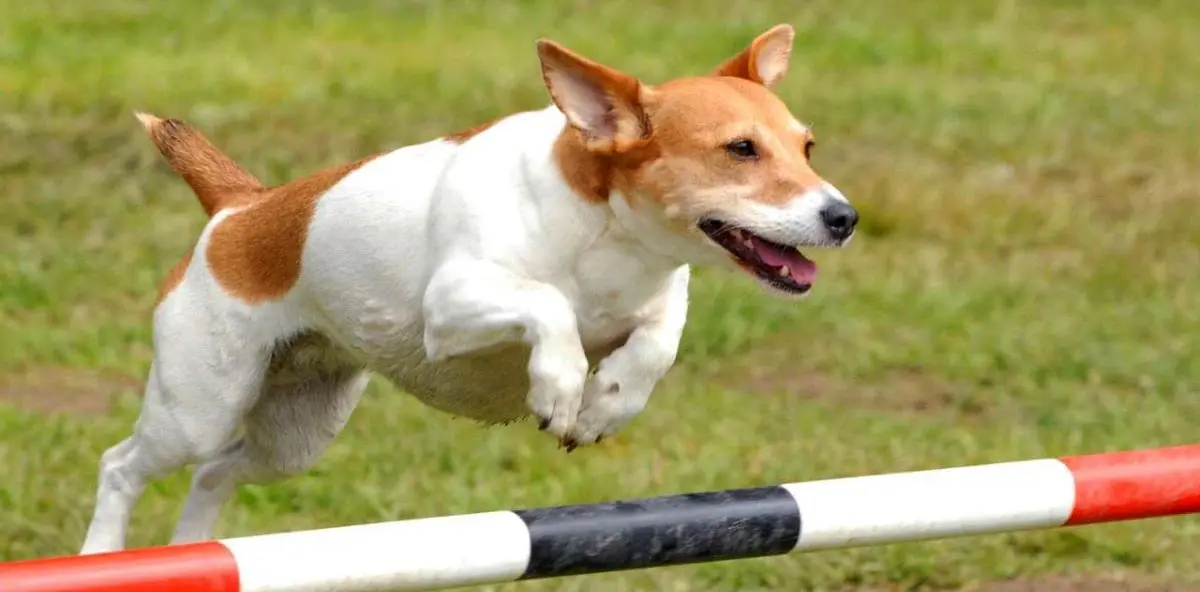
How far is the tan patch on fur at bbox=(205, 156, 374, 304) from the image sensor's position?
514 cm

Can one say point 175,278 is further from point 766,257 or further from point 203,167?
point 766,257

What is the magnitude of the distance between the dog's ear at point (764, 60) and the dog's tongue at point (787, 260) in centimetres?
51

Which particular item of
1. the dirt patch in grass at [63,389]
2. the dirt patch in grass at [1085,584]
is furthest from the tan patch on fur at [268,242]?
the dirt patch in grass at [63,389]

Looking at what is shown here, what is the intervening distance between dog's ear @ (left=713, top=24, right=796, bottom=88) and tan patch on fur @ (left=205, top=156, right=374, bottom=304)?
2.89 ft

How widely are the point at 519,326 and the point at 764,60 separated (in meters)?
0.89

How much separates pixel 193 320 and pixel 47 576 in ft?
5.35

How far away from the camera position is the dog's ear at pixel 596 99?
4.46 meters

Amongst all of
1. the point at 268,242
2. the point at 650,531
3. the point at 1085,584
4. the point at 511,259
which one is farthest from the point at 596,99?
the point at 1085,584

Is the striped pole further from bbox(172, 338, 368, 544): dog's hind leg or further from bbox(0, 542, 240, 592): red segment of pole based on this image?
bbox(172, 338, 368, 544): dog's hind leg

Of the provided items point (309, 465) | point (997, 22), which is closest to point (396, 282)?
point (309, 465)

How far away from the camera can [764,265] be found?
14.7ft

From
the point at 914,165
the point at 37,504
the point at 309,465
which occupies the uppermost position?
the point at 309,465

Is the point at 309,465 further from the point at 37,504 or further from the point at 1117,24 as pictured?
the point at 1117,24

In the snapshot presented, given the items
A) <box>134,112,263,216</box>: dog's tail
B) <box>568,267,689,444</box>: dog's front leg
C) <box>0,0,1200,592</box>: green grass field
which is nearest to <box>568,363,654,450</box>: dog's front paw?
<box>568,267,689,444</box>: dog's front leg
